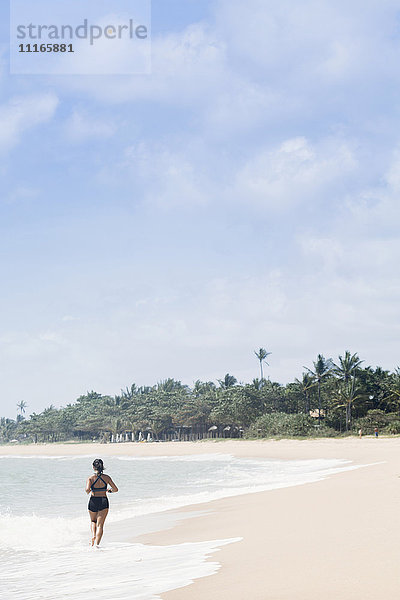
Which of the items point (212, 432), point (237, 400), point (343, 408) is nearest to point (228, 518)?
point (343, 408)

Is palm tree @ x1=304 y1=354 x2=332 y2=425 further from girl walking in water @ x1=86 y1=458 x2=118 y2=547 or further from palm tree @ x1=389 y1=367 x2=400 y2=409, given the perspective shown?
girl walking in water @ x1=86 y1=458 x2=118 y2=547

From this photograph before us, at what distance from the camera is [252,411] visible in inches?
3548

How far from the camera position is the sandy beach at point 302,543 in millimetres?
6793

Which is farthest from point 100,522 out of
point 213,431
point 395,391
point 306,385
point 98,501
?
point 213,431

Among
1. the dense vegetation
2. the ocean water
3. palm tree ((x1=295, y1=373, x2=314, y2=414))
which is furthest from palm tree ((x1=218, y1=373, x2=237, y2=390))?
the ocean water

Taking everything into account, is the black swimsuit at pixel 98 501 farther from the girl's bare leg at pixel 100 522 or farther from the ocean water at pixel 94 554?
the ocean water at pixel 94 554

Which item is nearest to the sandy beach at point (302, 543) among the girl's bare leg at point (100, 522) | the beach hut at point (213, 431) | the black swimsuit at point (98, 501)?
the girl's bare leg at point (100, 522)

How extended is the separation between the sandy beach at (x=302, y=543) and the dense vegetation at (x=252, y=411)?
54252 mm

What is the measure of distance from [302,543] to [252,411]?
8198 centimetres

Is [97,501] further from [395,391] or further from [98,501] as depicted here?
[395,391]

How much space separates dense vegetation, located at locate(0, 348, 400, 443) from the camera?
72.2 meters

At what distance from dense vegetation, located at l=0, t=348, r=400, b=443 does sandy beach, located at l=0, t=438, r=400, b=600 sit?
54.3m

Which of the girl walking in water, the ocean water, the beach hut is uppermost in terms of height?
the girl walking in water

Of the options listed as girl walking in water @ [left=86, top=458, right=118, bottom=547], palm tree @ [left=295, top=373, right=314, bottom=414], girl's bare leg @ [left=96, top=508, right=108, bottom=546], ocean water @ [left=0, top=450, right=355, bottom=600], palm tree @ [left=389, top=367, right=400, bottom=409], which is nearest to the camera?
ocean water @ [left=0, top=450, right=355, bottom=600]
